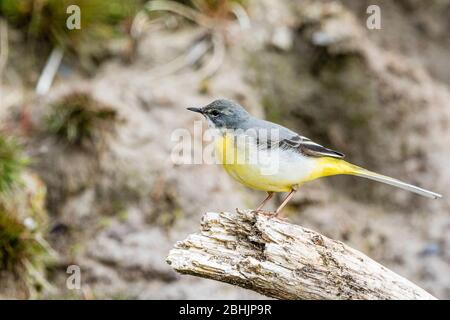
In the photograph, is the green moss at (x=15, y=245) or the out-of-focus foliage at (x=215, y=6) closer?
the green moss at (x=15, y=245)

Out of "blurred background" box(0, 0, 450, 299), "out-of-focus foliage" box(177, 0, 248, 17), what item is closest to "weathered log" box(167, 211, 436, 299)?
"blurred background" box(0, 0, 450, 299)

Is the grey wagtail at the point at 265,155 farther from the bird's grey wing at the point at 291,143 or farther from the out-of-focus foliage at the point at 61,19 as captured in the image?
the out-of-focus foliage at the point at 61,19

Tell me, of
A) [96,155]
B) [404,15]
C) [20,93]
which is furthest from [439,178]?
[20,93]

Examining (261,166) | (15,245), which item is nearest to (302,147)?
(261,166)

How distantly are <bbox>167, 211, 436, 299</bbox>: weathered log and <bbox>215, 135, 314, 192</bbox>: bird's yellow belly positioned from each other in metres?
0.48

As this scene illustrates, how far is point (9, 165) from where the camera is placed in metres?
9.34

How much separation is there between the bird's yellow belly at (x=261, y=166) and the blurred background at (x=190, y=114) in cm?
330

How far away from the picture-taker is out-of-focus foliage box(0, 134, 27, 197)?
9.30 m

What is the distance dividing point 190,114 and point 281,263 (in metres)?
5.11

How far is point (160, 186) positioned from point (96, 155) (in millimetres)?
1098

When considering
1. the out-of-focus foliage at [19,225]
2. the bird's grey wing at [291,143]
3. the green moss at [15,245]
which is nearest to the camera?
the bird's grey wing at [291,143]

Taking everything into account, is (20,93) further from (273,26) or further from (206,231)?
(206,231)

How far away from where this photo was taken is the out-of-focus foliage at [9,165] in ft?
30.5

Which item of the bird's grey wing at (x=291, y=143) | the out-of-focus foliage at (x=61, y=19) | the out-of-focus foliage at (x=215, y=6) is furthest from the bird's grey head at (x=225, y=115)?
the out-of-focus foliage at (x=61, y=19)
